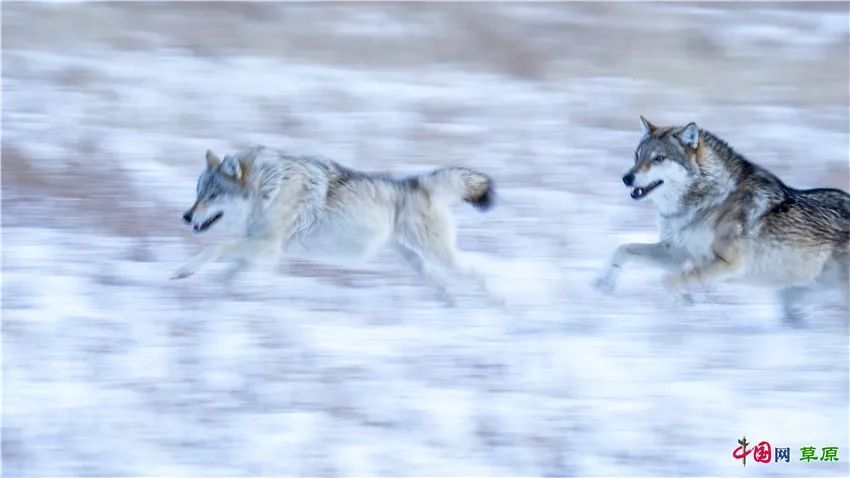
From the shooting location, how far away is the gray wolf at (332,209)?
24.1ft

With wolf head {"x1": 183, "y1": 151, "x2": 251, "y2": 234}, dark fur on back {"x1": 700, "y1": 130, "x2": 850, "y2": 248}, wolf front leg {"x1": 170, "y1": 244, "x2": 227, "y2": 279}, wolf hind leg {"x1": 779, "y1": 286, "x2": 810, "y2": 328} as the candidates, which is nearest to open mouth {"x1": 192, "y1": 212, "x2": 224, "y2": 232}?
wolf head {"x1": 183, "y1": 151, "x2": 251, "y2": 234}

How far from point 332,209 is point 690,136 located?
85.0 inches

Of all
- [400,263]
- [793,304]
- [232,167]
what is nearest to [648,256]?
[793,304]

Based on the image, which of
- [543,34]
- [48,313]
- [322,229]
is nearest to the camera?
[48,313]

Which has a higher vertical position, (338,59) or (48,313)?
(338,59)

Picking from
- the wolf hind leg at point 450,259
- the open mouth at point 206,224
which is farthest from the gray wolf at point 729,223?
the open mouth at point 206,224

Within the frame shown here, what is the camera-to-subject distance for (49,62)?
43.7 feet

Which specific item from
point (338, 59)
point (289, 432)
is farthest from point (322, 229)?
point (338, 59)

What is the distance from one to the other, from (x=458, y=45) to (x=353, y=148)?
10.1ft

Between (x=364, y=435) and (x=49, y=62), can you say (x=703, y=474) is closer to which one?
(x=364, y=435)

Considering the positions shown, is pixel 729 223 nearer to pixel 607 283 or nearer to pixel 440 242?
pixel 607 283

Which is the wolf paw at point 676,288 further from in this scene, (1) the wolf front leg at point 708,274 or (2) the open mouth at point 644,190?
(2) the open mouth at point 644,190

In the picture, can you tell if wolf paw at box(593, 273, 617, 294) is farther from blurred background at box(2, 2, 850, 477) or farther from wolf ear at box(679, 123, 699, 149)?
wolf ear at box(679, 123, 699, 149)

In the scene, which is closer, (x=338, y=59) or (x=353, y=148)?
(x=353, y=148)
